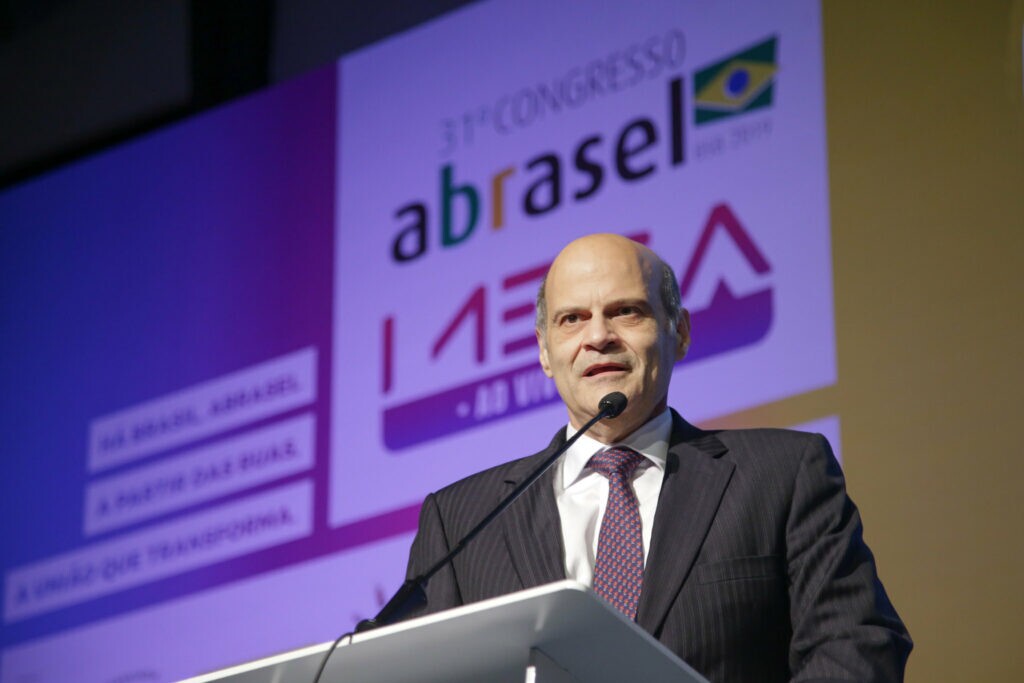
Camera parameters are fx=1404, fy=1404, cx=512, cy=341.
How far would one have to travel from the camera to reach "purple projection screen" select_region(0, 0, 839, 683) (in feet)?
11.3

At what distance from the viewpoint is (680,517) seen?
2.10 metres

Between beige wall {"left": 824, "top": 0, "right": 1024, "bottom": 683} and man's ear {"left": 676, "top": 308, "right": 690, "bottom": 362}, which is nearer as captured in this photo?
man's ear {"left": 676, "top": 308, "right": 690, "bottom": 362}

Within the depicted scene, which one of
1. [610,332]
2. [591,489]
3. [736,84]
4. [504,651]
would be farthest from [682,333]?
[736,84]

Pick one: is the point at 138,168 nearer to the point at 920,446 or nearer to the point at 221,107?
the point at 221,107

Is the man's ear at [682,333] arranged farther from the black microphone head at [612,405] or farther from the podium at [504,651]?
the podium at [504,651]

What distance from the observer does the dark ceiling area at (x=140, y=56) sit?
207 inches

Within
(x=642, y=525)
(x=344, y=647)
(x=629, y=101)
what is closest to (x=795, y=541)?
(x=642, y=525)

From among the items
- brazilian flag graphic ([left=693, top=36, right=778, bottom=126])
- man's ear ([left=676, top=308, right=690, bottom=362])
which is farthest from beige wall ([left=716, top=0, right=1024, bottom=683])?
man's ear ([left=676, top=308, right=690, bottom=362])

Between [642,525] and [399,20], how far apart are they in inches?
126

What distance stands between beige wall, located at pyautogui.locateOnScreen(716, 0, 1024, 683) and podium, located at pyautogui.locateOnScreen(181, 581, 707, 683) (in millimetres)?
1492

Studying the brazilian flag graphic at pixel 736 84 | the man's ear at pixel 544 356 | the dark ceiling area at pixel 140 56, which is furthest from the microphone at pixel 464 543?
the dark ceiling area at pixel 140 56

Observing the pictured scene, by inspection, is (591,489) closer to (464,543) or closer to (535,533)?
(535,533)

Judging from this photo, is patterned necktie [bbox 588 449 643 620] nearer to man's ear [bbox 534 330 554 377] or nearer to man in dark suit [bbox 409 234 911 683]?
man in dark suit [bbox 409 234 911 683]

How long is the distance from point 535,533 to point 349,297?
222 centimetres
